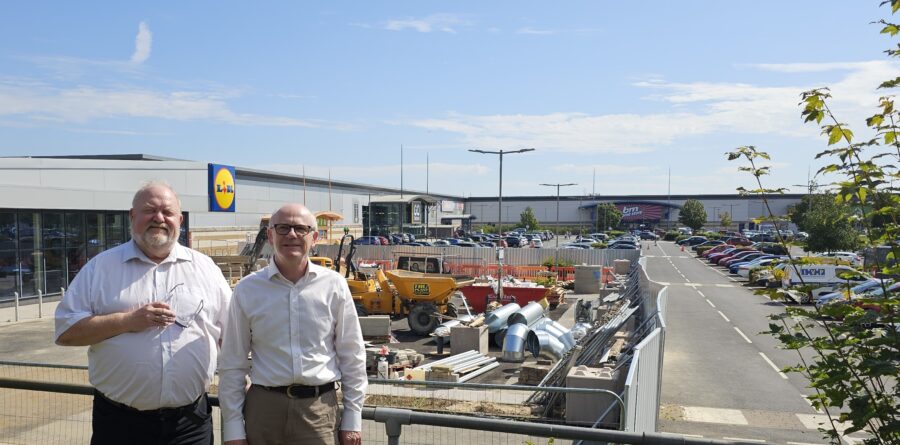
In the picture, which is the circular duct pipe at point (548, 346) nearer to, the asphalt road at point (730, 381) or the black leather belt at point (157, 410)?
the asphalt road at point (730, 381)

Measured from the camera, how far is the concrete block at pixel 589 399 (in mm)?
7504

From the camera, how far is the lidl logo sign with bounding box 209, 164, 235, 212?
4022cm

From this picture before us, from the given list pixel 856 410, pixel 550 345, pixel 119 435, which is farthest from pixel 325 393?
pixel 550 345

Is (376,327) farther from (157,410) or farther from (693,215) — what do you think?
(693,215)

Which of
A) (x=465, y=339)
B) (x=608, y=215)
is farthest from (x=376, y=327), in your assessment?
(x=608, y=215)

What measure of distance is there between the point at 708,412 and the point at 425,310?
396 inches

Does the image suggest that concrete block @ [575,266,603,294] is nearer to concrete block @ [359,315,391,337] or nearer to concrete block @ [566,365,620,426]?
concrete block @ [359,315,391,337]

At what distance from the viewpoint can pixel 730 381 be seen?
14609mm

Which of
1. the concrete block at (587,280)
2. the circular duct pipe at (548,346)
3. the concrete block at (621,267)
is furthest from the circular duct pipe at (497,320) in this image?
the concrete block at (621,267)

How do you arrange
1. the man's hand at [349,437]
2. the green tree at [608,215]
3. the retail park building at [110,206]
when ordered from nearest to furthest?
the man's hand at [349,437] < the retail park building at [110,206] < the green tree at [608,215]

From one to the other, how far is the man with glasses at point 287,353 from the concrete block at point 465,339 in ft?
45.9

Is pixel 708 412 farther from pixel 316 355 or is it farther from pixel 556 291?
pixel 556 291

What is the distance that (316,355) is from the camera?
3.47 m

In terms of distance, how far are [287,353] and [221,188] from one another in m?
40.1
